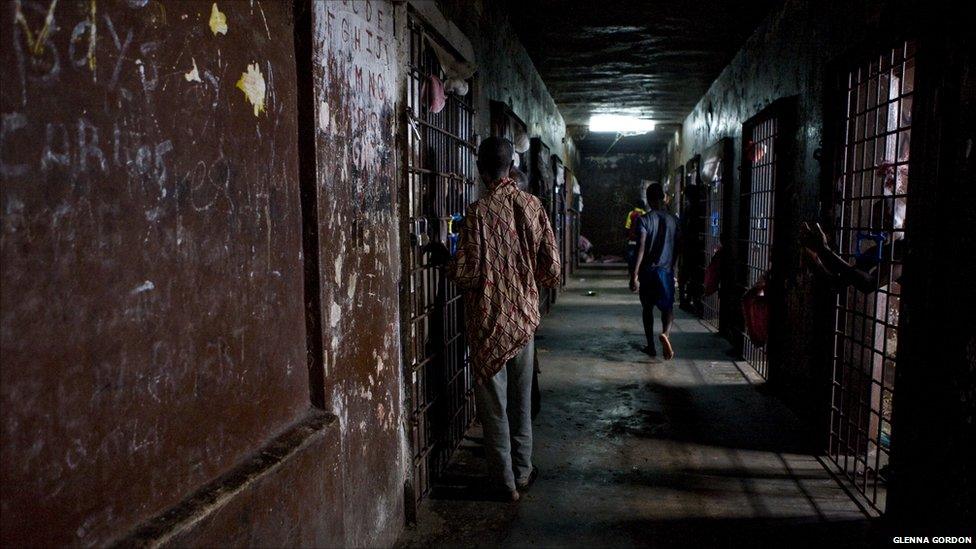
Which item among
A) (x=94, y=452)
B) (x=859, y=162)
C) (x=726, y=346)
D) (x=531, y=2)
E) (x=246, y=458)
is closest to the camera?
(x=94, y=452)

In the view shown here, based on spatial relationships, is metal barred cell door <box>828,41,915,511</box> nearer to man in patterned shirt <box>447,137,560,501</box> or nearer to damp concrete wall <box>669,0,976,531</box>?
damp concrete wall <box>669,0,976,531</box>

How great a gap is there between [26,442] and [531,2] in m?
5.97

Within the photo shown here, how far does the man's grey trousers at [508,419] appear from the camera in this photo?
330 centimetres

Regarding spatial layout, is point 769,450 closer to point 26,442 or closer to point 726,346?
point 726,346

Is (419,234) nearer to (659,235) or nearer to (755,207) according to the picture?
(659,235)

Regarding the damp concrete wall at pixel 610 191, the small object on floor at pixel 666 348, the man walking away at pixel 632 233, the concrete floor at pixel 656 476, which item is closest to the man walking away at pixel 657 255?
the small object on floor at pixel 666 348

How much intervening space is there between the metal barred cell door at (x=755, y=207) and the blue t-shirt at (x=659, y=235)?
0.92 m

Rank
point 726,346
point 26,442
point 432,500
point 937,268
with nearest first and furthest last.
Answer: point 26,442 → point 937,268 → point 432,500 → point 726,346

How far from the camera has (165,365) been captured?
1.55m

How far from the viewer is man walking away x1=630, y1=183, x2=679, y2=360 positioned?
6.41m

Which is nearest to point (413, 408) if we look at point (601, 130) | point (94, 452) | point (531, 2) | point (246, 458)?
point (246, 458)

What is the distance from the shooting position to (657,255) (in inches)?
253

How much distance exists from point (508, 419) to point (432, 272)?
39.4 inches

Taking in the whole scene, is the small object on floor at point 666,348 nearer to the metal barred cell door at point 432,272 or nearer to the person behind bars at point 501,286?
the metal barred cell door at point 432,272
